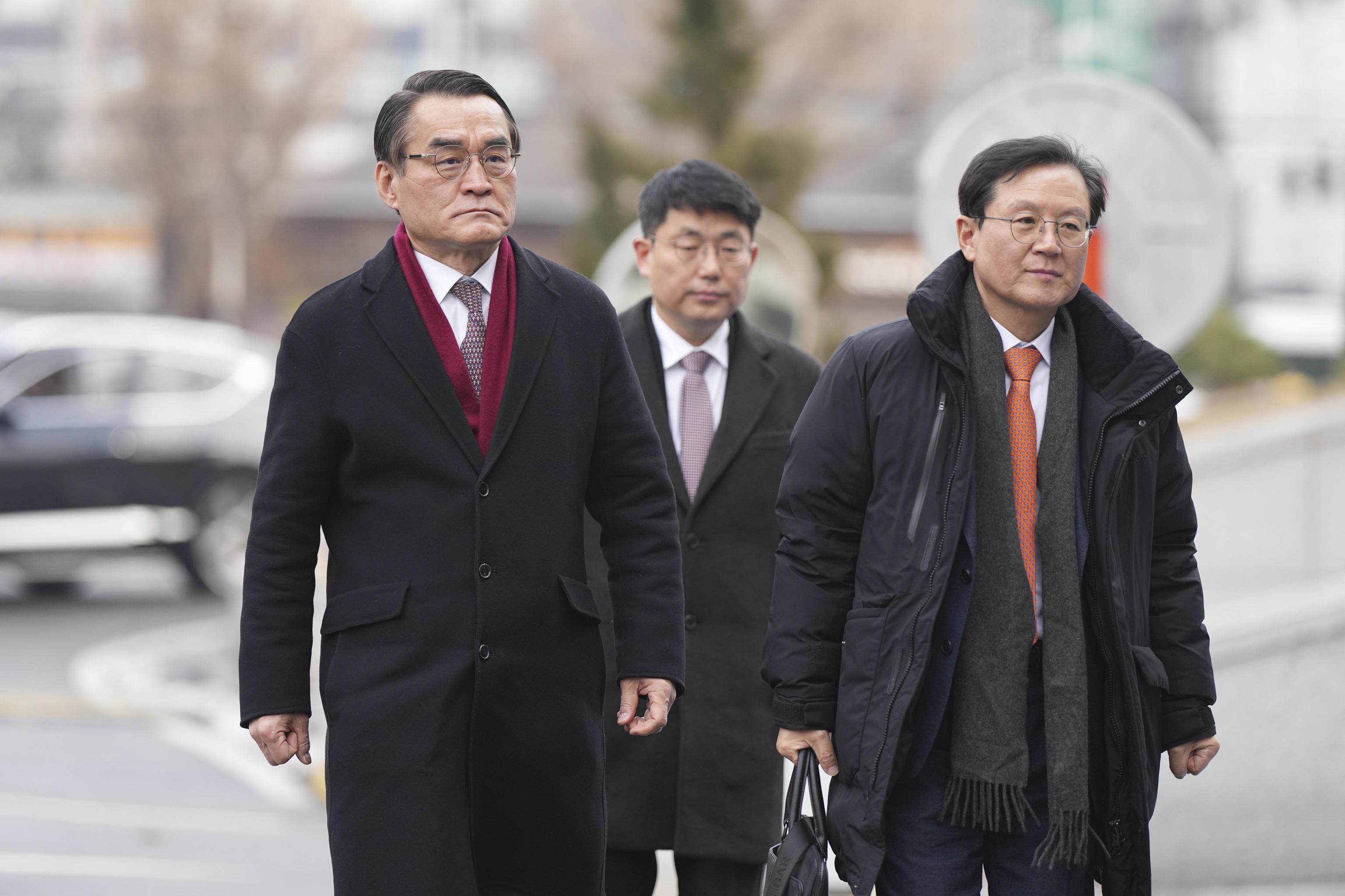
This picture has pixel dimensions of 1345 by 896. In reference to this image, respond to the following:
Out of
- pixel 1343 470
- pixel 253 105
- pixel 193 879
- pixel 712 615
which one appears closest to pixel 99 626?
pixel 193 879

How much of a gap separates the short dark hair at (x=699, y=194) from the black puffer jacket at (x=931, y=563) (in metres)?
1.08

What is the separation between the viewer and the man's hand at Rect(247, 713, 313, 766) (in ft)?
11.5

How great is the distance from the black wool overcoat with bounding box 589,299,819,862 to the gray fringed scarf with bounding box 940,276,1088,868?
1063 millimetres

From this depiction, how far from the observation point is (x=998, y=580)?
353 centimetres

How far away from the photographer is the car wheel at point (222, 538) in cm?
1406

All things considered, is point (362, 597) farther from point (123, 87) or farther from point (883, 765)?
→ point (123, 87)

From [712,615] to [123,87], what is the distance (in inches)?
1204

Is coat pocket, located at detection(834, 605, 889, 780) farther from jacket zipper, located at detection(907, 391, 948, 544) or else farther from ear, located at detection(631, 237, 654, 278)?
ear, located at detection(631, 237, 654, 278)

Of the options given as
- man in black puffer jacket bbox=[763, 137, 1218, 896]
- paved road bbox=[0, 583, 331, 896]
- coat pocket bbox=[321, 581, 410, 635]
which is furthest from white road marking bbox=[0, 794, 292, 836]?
man in black puffer jacket bbox=[763, 137, 1218, 896]

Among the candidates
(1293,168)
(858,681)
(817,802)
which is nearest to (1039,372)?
(858,681)

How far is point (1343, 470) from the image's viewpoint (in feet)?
25.5

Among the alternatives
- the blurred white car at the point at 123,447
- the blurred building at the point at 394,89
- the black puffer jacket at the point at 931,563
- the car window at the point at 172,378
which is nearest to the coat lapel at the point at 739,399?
the black puffer jacket at the point at 931,563

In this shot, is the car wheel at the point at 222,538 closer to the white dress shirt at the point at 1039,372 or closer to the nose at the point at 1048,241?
the white dress shirt at the point at 1039,372

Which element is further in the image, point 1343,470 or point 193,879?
point 1343,470
